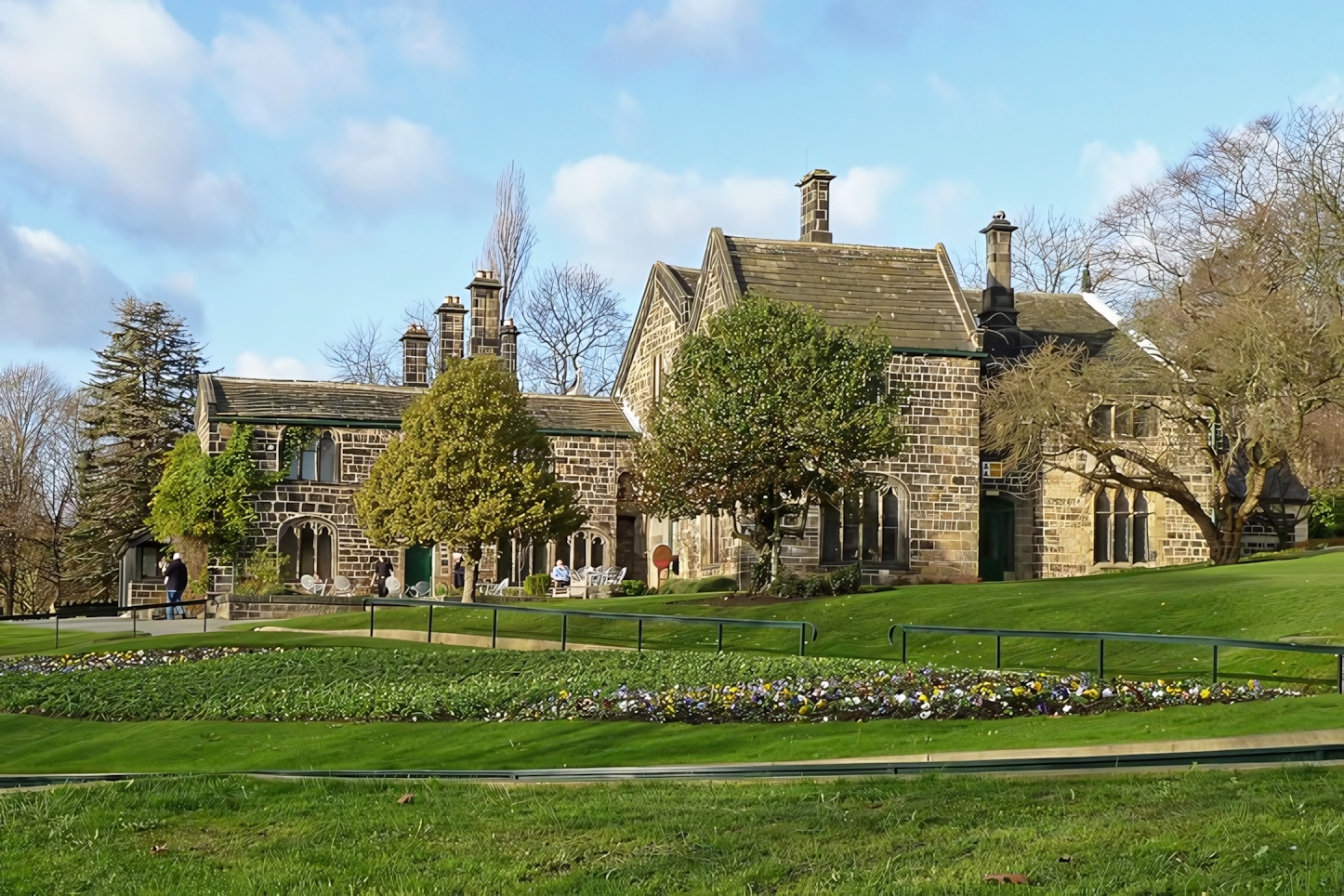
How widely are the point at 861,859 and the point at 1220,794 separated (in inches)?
96.9

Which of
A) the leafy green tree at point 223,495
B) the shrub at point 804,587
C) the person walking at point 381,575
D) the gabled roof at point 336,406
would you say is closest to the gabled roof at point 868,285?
the gabled roof at point 336,406

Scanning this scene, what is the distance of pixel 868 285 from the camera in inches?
1539

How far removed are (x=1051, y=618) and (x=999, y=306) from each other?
62.9ft

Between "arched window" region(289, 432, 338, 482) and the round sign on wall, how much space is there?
8.96 meters

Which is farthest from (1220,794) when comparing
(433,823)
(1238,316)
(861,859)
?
(1238,316)

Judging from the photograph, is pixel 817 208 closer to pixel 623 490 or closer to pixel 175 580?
pixel 623 490

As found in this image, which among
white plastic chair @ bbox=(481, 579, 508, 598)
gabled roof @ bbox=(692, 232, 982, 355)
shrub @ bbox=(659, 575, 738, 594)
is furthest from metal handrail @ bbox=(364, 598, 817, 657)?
gabled roof @ bbox=(692, 232, 982, 355)

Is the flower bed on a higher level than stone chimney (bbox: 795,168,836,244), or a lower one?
lower

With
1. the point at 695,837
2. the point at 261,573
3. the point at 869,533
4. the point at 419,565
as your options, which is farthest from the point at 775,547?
the point at 695,837

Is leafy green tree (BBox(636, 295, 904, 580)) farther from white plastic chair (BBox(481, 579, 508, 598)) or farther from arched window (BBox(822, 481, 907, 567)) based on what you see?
white plastic chair (BBox(481, 579, 508, 598))

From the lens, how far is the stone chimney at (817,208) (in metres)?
41.1

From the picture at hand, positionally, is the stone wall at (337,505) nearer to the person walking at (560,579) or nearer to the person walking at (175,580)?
the person walking at (560,579)

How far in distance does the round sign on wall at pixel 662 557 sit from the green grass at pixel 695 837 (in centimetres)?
2772

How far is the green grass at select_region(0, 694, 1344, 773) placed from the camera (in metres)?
12.8
